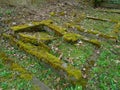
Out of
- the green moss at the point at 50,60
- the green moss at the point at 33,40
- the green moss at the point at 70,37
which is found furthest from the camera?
the green moss at the point at 70,37

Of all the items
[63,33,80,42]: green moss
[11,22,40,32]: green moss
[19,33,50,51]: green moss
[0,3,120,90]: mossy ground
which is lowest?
[0,3,120,90]: mossy ground

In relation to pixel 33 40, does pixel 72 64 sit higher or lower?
lower

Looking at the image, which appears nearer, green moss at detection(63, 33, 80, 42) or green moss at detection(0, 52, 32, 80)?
green moss at detection(0, 52, 32, 80)

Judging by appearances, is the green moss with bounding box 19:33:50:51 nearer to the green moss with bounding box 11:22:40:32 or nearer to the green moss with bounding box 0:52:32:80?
the green moss with bounding box 11:22:40:32

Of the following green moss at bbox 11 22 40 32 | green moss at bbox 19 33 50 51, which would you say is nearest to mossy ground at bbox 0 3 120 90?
green moss at bbox 19 33 50 51

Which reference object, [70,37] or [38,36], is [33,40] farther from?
[70,37]

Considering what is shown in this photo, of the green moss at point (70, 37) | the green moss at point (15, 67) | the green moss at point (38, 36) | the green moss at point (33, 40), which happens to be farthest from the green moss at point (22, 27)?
the green moss at point (70, 37)

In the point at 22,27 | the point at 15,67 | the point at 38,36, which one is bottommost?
the point at 15,67

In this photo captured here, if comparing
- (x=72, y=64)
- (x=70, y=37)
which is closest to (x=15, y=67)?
(x=72, y=64)

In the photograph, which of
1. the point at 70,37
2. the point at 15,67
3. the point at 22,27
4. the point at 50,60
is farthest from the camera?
the point at 22,27

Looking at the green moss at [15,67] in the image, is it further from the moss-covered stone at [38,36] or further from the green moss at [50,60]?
the moss-covered stone at [38,36]

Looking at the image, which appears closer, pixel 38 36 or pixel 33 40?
pixel 33 40

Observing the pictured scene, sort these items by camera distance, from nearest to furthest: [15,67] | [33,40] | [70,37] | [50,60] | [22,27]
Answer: [50,60], [15,67], [33,40], [70,37], [22,27]

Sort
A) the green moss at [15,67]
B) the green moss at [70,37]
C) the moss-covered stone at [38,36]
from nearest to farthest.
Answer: the green moss at [15,67] → the moss-covered stone at [38,36] → the green moss at [70,37]
